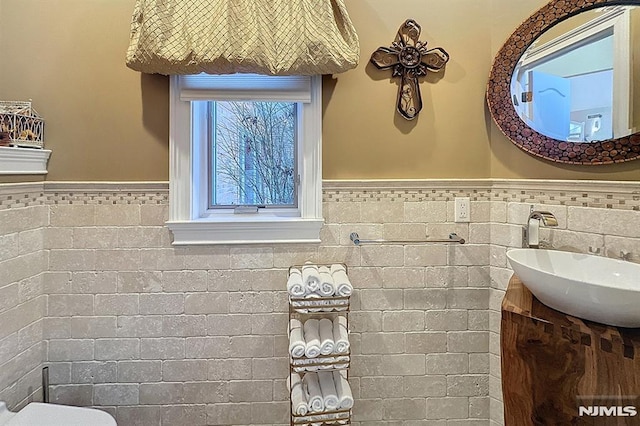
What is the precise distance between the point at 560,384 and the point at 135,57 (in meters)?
1.92

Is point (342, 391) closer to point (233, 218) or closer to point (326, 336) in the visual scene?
point (326, 336)

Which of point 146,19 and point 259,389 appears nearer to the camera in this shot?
point 146,19

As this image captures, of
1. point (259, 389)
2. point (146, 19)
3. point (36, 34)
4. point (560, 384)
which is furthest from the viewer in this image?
point (259, 389)

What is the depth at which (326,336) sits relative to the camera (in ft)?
5.51

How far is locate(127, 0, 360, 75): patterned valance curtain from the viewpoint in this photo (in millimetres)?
1595

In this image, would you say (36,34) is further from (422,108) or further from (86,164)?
(422,108)

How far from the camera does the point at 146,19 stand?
1.59 m

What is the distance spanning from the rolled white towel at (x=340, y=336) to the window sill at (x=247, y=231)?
15.3 inches

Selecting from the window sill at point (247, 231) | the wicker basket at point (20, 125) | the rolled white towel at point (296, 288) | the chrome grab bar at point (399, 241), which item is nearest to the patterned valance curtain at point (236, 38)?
the wicker basket at point (20, 125)

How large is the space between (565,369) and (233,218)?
57.1 inches

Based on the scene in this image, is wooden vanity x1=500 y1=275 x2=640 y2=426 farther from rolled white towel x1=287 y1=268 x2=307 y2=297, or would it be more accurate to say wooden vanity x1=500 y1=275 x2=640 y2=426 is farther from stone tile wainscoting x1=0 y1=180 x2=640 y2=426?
rolled white towel x1=287 y1=268 x2=307 y2=297

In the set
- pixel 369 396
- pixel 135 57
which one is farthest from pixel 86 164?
pixel 369 396

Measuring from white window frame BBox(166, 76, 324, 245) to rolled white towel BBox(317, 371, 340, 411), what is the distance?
602 mm

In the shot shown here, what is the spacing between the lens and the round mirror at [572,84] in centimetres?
153
